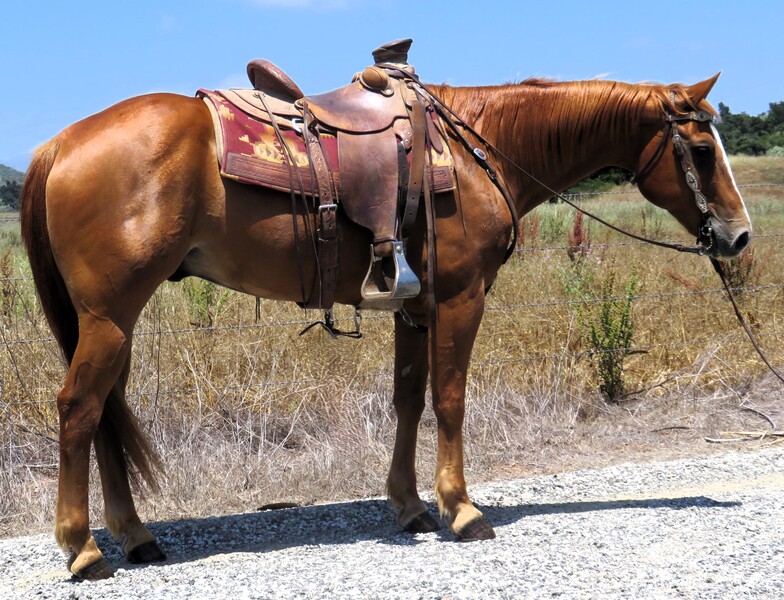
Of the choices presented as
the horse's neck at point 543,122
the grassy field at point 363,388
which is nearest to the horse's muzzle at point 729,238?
the horse's neck at point 543,122

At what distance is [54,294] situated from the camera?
4.06m

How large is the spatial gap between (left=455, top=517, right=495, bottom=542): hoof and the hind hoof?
1645 mm

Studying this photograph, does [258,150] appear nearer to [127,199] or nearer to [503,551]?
[127,199]

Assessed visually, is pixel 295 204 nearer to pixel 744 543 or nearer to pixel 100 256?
pixel 100 256

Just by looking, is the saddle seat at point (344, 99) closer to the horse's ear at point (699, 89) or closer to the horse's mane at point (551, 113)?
the horse's mane at point (551, 113)

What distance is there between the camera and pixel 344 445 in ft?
19.6

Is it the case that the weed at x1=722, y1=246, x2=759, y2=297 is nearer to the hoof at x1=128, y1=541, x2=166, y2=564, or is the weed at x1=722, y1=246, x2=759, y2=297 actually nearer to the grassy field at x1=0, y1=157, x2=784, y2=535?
the grassy field at x1=0, y1=157, x2=784, y2=535

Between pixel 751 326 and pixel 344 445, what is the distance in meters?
4.23

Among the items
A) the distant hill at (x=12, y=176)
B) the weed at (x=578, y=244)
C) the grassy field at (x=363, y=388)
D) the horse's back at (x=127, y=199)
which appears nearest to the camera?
the horse's back at (x=127, y=199)

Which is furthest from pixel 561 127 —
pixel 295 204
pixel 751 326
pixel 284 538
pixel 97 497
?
pixel 751 326

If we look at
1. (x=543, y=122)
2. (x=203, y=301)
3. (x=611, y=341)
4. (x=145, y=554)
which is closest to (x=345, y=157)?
(x=543, y=122)

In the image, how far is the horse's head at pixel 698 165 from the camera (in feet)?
15.1

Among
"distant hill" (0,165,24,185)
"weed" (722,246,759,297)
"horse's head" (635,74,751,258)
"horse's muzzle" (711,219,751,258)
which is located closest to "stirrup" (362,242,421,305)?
"horse's head" (635,74,751,258)

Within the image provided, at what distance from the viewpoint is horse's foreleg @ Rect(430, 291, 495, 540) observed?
4332 millimetres
